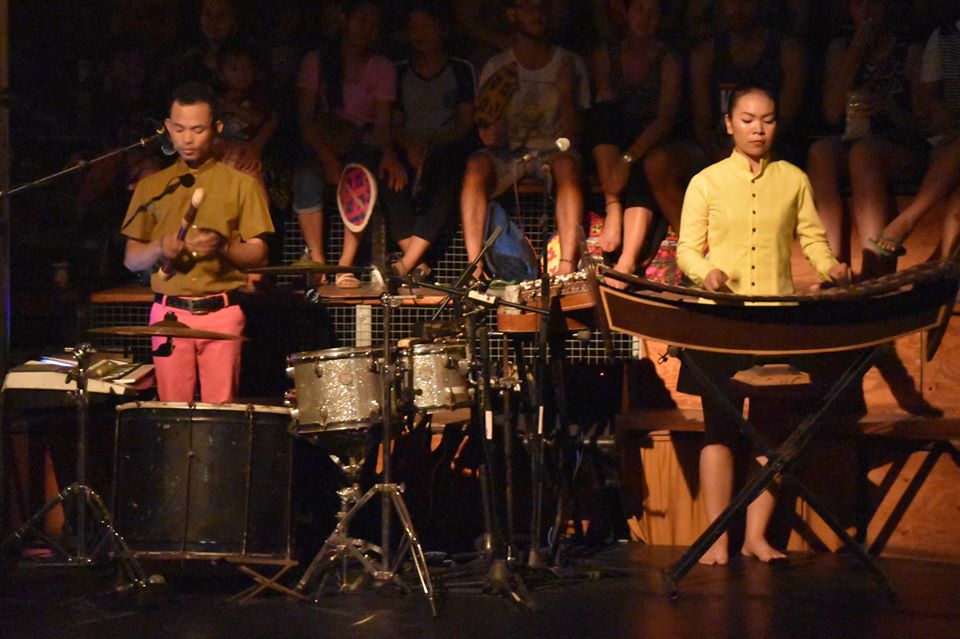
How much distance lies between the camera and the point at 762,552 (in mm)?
6211

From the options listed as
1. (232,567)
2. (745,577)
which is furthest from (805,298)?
(232,567)

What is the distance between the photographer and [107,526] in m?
5.81

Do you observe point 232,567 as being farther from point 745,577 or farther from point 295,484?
point 745,577

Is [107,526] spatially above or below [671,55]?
below

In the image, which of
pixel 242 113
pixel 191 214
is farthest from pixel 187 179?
pixel 242 113

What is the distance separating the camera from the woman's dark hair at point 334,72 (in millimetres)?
7652

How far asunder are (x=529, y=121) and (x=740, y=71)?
44.7 inches

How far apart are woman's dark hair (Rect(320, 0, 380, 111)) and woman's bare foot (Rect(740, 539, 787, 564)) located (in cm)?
329

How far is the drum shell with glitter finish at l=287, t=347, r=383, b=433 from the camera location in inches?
220

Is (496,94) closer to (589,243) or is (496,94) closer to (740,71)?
(589,243)

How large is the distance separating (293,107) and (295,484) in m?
2.86

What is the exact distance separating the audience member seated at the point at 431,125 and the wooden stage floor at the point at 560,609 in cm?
221

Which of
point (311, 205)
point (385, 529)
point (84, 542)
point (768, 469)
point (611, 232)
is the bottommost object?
point (84, 542)

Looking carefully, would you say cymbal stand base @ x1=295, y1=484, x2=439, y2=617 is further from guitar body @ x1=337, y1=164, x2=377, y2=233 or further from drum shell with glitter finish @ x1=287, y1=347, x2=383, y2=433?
guitar body @ x1=337, y1=164, x2=377, y2=233
